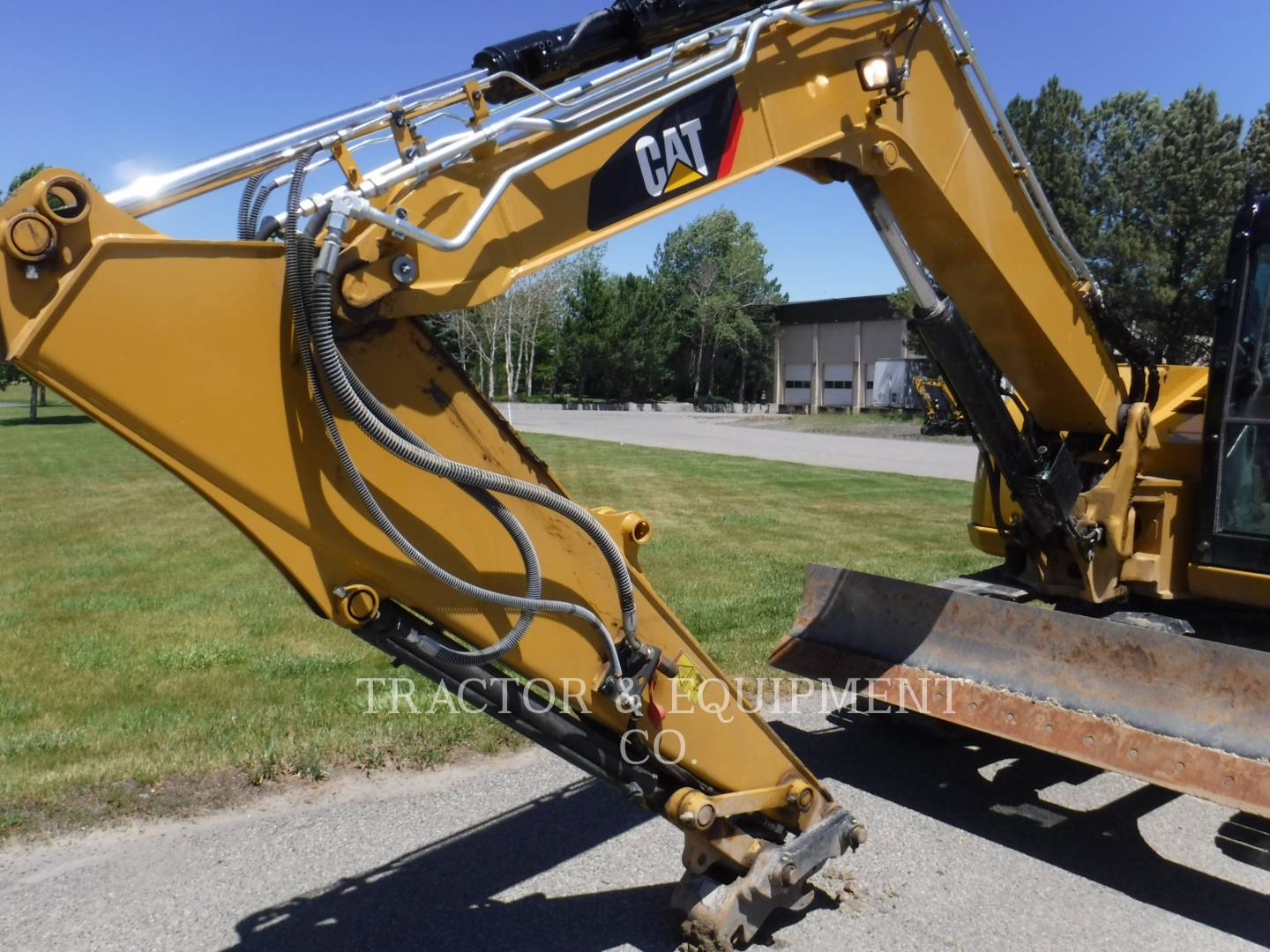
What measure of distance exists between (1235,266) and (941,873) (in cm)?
305

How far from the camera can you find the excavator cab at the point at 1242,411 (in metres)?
4.58

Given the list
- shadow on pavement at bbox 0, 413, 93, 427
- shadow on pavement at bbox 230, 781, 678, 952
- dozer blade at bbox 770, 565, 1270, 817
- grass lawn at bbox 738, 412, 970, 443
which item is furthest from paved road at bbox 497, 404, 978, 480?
shadow on pavement at bbox 0, 413, 93, 427

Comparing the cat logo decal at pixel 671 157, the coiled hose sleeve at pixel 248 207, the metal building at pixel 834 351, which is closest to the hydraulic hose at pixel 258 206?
the coiled hose sleeve at pixel 248 207

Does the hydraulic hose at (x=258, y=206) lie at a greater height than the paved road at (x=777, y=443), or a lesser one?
greater

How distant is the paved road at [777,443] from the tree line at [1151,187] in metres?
7.55

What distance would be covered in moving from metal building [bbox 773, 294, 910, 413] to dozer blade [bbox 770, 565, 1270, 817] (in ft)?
145

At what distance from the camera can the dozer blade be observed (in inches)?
156

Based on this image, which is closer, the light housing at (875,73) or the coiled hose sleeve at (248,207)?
the coiled hose sleeve at (248,207)

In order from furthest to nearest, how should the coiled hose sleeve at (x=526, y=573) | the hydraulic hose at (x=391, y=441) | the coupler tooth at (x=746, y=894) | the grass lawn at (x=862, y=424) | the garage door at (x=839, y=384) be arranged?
the garage door at (x=839, y=384) < the grass lawn at (x=862, y=424) < the coupler tooth at (x=746, y=894) < the coiled hose sleeve at (x=526, y=573) < the hydraulic hose at (x=391, y=441)

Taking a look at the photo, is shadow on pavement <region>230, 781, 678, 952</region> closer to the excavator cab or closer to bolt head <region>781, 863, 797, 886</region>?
bolt head <region>781, 863, 797, 886</region>

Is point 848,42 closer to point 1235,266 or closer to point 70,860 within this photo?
point 1235,266

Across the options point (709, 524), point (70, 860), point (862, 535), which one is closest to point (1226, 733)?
point (70, 860)

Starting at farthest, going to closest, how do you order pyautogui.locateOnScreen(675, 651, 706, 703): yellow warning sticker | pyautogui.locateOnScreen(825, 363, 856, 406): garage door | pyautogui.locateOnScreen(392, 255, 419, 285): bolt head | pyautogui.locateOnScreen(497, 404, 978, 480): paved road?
pyautogui.locateOnScreen(825, 363, 856, 406): garage door
pyautogui.locateOnScreen(497, 404, 978, 480): paved road
pyautogui.locateOnScreen(675, 651, 706, 703): yellow warning sticker
pyautogui.locateOnScreen(392, 255, 419, 285): bolt head

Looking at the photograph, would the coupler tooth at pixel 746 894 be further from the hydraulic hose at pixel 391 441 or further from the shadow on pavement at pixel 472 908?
the hydraulic hose at pixel 391 441
